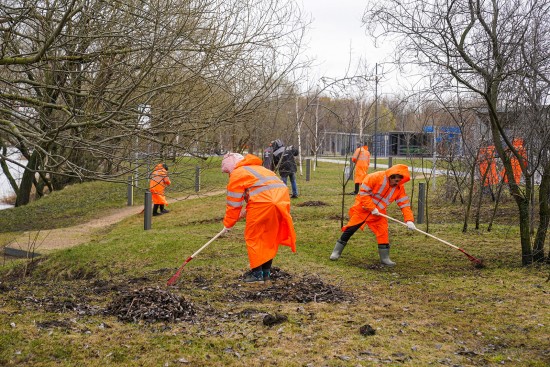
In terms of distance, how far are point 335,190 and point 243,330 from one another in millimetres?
14620

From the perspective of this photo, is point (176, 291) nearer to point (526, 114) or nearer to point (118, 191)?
point (526, 114)

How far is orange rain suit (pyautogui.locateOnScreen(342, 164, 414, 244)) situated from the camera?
9.12 m

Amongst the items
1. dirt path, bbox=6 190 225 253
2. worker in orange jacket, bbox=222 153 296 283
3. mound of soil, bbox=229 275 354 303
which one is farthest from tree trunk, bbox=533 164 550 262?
dirt path, bbox=6 190 225 253

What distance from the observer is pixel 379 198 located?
917 centimetres

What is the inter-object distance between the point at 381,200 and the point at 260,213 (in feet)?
7.27

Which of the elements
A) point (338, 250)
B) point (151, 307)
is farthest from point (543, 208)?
point (151, 307)

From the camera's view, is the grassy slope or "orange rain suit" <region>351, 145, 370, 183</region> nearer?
the grassy slope

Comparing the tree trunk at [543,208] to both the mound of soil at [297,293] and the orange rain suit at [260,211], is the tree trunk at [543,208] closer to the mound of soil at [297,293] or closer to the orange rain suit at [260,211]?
the mound of soil at [297,293]

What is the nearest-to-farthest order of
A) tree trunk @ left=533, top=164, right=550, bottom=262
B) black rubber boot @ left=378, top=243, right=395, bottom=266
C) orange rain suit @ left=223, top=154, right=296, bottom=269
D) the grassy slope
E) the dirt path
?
1. the grassy slope
2. orange rain suit @ left=223, top=154, right=296, bottom=269
3. tree trunk @ left=533, top=164, right=550, bottom=262
4. black rubber boot @ left=378, top=243, right=395, bottom=266
5. the dirt path

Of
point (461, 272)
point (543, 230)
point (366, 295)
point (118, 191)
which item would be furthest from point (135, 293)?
point (118, 191)

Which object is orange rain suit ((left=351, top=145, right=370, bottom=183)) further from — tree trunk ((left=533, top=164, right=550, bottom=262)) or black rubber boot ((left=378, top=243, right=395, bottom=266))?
tree trunk ((left=533, top=164, right=550, bottom=262))

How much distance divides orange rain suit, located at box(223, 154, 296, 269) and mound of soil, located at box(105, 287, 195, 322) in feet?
4.58

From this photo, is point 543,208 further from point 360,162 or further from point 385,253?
point 360,162

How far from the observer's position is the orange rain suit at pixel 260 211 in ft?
25.4
